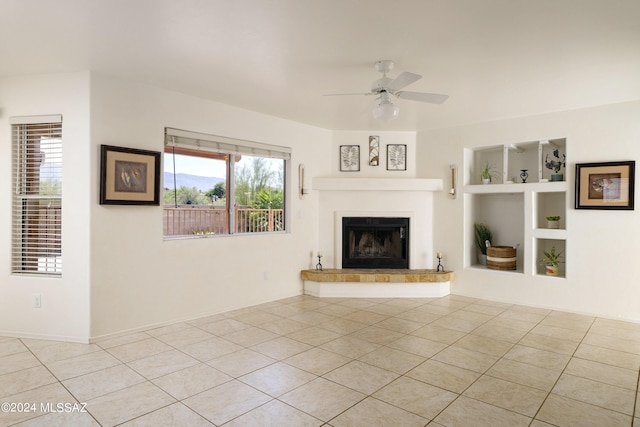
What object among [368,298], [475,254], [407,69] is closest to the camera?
[407,69]

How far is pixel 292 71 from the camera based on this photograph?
338 cm

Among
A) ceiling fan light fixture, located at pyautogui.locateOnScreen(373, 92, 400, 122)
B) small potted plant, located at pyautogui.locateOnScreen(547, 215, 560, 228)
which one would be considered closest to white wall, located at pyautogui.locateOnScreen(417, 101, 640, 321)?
small potted plant, located at pyautogui.locateOnScreen(547, 215, 560, 228)

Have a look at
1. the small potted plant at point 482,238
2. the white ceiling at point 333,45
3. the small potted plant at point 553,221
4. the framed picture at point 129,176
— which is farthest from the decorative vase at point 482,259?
the framed picture at point 129,176

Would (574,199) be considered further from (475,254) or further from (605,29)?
(605,29)

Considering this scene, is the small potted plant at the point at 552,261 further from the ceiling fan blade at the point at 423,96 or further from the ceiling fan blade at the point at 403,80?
the ceiling fan blade at the point at 403,80

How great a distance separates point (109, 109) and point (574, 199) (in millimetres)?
5010

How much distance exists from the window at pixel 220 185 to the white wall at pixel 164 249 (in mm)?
127

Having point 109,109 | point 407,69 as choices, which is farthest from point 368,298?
point 109,109

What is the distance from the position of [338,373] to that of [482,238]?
143 inches

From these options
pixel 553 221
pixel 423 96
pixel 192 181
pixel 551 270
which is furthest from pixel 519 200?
pixel 192 181

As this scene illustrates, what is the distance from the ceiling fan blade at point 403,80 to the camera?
9.22ft

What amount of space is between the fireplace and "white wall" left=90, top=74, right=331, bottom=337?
32.9 inches

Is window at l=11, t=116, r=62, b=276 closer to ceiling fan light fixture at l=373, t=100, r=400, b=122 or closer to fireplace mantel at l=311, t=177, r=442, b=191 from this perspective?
ceiling fan light fixture at l=373, t=100, r=400, b=122

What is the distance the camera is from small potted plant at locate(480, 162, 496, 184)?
5438 mm
